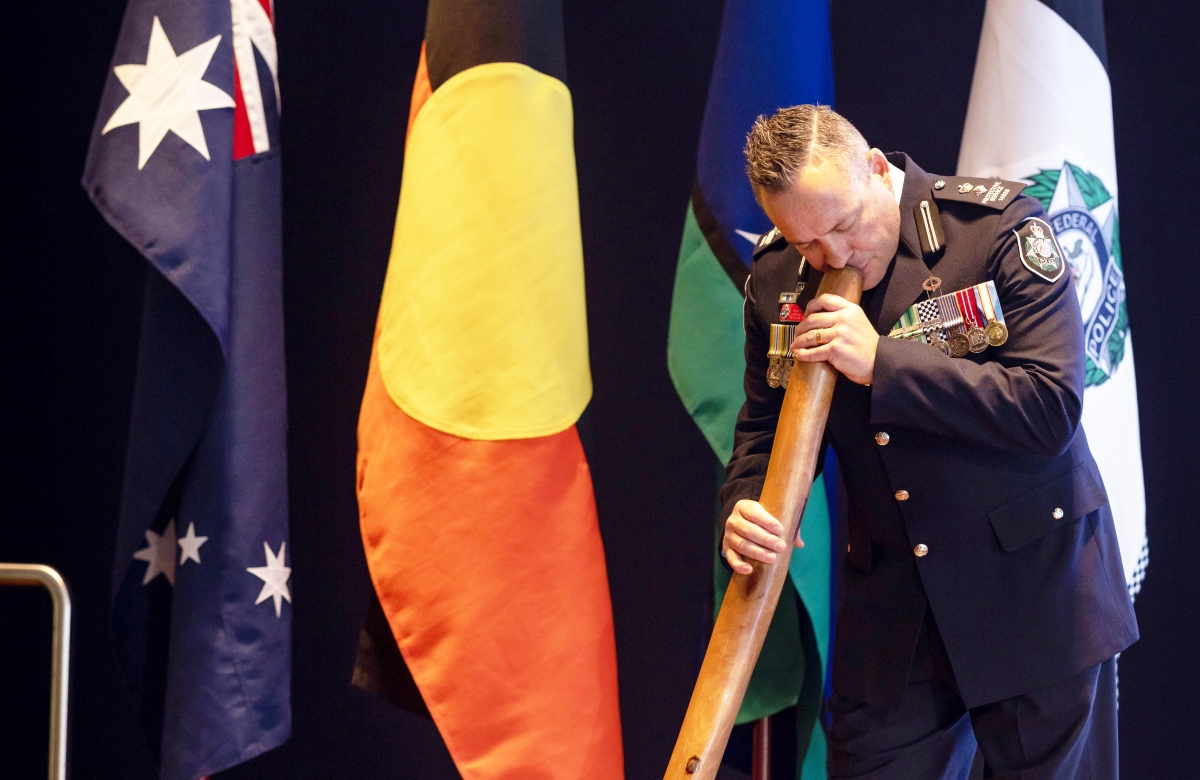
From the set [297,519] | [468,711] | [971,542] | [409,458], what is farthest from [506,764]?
[297,519]

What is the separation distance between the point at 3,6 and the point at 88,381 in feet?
3.07

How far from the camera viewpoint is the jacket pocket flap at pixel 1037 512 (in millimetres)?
1349

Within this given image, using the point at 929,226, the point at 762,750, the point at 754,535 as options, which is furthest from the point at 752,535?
the point at 762,750

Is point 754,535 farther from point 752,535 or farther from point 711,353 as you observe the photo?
point 711,353

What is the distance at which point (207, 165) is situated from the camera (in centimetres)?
184

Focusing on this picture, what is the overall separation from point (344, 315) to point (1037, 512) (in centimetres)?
171

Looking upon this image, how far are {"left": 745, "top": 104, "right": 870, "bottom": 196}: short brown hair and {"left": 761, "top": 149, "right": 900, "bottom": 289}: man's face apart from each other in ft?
0.04

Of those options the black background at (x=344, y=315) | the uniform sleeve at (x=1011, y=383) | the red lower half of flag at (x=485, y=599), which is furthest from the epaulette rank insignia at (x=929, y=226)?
the black background at (x=344, y=315)

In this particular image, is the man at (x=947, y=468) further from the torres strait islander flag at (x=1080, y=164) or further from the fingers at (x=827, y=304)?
the torres strait islander flag at (x=1080, y=164)

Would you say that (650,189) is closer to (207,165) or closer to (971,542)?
(207,165)

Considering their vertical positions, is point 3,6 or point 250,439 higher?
point 3,6

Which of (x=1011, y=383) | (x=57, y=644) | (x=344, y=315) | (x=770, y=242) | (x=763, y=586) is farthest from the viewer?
(x=344, y=315)

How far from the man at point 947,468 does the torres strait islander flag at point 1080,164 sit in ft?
1.74

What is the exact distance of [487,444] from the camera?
1792mm
